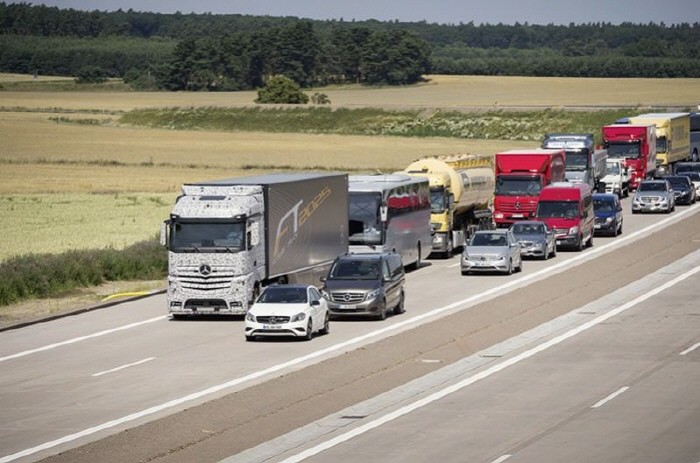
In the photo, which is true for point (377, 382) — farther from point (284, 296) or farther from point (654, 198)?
point (654, 198)

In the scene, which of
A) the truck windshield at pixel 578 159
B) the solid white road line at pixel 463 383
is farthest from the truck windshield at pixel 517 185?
the solid white road line at pixel 463 383

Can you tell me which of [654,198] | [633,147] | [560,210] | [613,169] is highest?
[633,147]

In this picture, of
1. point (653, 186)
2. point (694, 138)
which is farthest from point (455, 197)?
point (694, 138)

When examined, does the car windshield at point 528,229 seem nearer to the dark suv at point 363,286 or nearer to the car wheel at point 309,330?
the dark suv at point 363,286

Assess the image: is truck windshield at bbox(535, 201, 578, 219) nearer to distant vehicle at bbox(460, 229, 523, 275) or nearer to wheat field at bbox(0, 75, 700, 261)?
distant vehicle at bbox(460, 229, 523, 275)

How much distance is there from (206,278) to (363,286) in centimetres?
434

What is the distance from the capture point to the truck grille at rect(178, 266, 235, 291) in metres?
43.9

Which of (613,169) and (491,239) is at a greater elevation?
(613,169)

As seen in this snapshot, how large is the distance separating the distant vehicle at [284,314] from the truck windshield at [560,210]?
79.3 ft

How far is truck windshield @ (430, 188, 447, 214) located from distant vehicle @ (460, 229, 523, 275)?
15.2 feet

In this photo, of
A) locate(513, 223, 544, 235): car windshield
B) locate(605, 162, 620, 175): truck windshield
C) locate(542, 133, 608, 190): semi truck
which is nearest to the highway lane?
locate(513, 223, 544, 235): car windshield

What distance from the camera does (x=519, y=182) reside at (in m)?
68.6

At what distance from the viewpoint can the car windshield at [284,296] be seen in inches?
1606

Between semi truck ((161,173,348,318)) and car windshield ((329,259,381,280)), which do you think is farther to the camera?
car windshield ((329,259,381,280))
